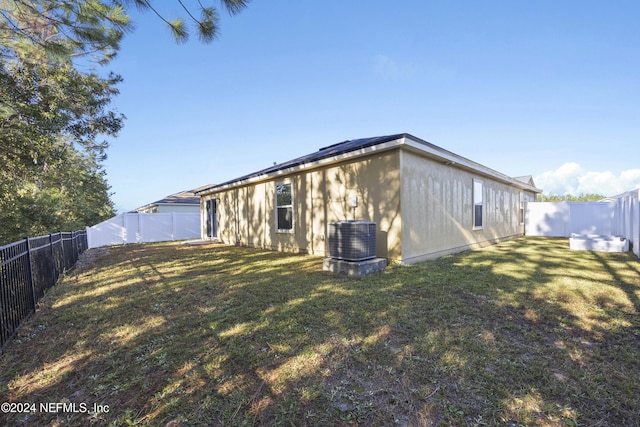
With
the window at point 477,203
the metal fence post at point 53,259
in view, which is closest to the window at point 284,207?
the metal fence post at point 53,259

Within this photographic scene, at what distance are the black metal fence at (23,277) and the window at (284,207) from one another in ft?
17.7

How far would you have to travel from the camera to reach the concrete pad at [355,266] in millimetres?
5348

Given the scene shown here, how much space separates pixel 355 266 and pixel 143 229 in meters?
15.1

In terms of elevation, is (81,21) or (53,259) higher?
(81,21)

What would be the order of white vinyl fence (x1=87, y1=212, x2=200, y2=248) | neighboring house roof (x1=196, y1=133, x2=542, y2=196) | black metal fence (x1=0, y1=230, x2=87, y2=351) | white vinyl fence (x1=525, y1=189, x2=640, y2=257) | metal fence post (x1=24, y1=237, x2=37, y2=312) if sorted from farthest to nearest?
white vinyl fence (x1=87, y1=212, x2=200, y2=248)
white vinyl fence (x1=525, y1=189, x2=640, y2=257)
neighboring house roof (x1=196, y1=133, x2=542, y2=196)
metal fence post (x1=24, y1=237, x2=37, y2=312)
black metal fence (x1=0, y1=230, x2=87, y2=351)

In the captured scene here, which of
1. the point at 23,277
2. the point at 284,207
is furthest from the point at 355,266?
the point at 23,277

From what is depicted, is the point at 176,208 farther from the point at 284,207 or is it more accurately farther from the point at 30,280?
the point at 30,280

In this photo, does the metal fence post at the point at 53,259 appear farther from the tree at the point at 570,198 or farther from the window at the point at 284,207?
the tree at the point at 570,198

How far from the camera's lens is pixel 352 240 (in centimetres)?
555

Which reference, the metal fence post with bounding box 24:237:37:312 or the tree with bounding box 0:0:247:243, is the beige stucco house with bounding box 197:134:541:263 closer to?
the tree with bounding box 0:0:247:243

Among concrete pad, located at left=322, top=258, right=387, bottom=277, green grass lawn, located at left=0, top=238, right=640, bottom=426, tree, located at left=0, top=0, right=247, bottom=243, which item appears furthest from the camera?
concrete pad, located at left=322, top=258, right=387, bottom=277

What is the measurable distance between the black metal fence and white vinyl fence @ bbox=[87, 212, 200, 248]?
36.0 ft

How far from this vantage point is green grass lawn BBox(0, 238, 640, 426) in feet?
5.74

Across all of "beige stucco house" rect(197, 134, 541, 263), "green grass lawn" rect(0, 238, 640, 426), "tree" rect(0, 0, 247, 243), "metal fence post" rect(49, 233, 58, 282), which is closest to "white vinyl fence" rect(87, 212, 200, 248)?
"tree" rect(0, 0, 247, 243)
